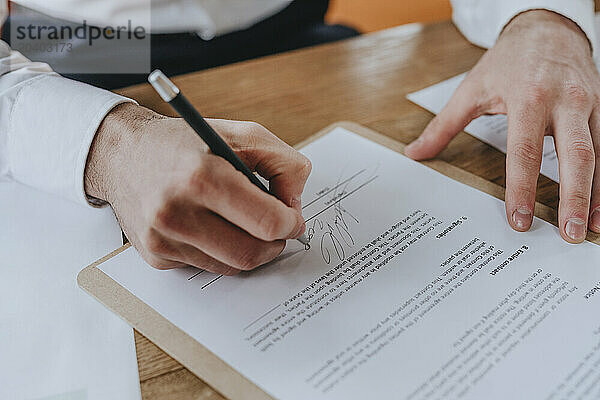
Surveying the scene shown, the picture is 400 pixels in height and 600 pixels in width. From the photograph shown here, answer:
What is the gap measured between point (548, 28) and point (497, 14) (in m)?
0.11

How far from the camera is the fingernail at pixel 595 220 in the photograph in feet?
1.70

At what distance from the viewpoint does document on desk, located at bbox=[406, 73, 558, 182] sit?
628mm

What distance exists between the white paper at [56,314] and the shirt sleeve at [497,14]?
0.56 meters

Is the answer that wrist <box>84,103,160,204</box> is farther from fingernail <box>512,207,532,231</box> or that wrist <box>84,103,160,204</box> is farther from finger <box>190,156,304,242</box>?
fingernail <box>512,207,532,231</box>

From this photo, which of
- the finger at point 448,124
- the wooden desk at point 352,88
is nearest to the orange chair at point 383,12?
the wooden desk at point 352,88

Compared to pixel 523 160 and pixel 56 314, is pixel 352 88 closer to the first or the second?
pixel 523 160

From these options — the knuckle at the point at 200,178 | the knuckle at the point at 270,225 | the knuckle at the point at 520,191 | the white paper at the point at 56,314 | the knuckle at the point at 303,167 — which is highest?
the knuckle at the point at 200,178

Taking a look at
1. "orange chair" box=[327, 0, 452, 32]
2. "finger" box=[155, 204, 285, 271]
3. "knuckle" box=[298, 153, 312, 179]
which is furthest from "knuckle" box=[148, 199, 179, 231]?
"orange chair" box=[327, 0, 452, 32]

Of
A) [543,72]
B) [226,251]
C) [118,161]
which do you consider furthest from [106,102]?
[543,72]

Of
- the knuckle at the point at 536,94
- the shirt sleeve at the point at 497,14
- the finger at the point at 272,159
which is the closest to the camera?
the finger at the point at 272,159

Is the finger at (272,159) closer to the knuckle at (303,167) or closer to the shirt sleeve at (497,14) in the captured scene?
the knuckle at (303,167)

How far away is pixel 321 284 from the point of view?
462 mm

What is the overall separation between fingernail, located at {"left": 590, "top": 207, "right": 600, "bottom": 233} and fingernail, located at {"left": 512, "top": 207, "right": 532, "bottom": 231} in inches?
2.3

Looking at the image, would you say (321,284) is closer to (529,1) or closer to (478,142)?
(478,142)
